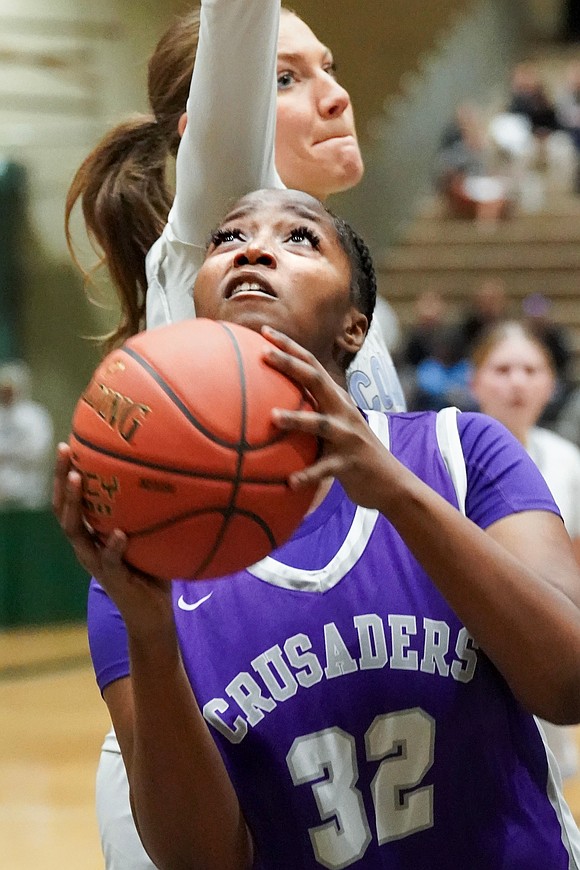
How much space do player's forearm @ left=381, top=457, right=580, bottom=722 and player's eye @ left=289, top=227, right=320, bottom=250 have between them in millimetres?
442

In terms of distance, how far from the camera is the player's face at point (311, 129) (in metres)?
2.57

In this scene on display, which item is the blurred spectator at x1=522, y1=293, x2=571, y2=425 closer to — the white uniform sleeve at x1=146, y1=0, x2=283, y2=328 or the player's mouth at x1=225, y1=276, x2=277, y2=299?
the white uniform sleeve at x1=146, y1=0, x2=283, y2=328

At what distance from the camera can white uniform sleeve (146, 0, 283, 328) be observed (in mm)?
2150

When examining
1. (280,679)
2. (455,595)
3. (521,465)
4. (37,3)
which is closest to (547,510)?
(521,465)

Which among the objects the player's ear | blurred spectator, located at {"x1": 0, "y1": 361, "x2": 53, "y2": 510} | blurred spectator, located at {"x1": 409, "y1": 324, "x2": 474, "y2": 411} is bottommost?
blurred spectator, located at {"x1": 0, "y1": 361, "x2": 53, "y2": 510}

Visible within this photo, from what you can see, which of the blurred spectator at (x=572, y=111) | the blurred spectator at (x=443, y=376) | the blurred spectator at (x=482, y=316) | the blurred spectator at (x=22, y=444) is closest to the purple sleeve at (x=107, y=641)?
the blurred spectator at (x=443, y=376)

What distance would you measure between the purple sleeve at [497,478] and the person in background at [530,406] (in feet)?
9.94

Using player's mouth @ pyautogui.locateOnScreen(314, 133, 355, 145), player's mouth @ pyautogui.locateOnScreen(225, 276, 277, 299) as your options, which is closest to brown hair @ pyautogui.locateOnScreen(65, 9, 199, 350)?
player's mouth @ pyautogui.locateOnScreen(314, 133, 355, 145)

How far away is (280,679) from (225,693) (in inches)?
3.0

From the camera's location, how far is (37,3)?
987cm

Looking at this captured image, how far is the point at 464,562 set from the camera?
1.66 m

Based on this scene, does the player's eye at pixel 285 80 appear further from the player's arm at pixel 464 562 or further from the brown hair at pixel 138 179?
the player's arm at pixel 464 562

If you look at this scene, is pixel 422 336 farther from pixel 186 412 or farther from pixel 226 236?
pixel 186 412

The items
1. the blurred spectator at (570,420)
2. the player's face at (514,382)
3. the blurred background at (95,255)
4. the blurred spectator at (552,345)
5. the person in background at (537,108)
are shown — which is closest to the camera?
the player's face at (514,382)
